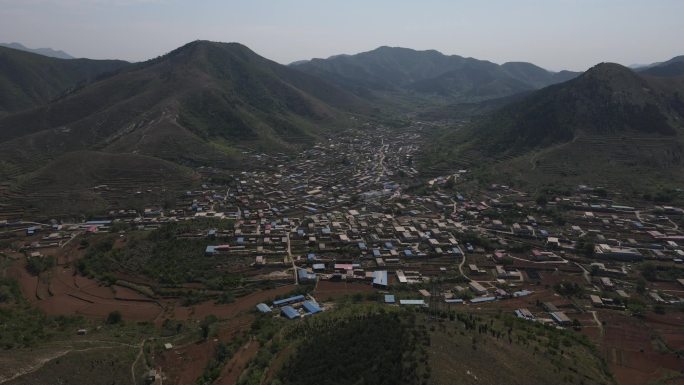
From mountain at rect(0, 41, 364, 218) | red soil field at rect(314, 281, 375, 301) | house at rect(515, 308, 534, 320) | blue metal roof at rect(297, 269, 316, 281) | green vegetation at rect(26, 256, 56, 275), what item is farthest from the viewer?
mountain at rect(0, 41, 364, 218)

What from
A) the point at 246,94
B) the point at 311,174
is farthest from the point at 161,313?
the point at 246,94

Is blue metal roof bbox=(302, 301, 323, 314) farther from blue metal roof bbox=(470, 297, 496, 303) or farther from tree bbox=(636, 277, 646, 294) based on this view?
tree bbox=(636, 277, 646, 294)

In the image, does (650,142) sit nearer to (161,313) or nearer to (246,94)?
(161,313)

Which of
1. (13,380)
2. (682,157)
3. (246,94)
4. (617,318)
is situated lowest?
(617,318)

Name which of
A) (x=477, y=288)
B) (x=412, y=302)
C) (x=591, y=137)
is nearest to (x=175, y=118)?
(x=412, y=302)

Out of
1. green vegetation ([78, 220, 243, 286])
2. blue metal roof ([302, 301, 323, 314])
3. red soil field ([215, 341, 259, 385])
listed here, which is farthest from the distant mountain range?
red soil field ([215, 341, 259, 385])

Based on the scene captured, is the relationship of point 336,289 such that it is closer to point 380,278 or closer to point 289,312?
point 380,278
